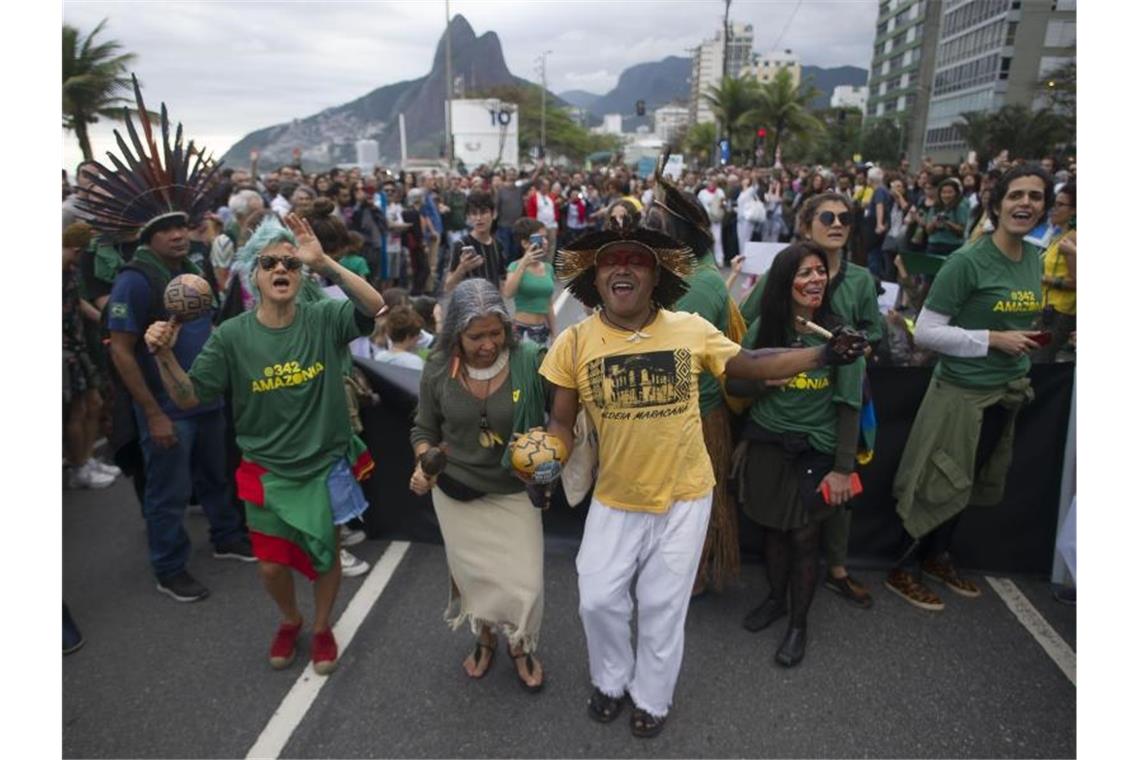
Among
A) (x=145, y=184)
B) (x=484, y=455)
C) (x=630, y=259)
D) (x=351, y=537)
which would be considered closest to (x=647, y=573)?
(x=484, y=455)

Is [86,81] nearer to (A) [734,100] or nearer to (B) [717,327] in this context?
(B) [717,327]

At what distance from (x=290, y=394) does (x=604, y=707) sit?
1.89 metres

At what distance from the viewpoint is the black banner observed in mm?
3916

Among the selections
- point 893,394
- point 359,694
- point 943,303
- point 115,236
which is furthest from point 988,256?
point 115,236

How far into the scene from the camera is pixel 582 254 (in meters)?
2.65

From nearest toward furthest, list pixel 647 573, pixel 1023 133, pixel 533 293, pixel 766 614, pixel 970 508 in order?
pixel 647 573 < pixel 766 614 < pixel 970 508 < pixel 533 293 < pixel 1023 133

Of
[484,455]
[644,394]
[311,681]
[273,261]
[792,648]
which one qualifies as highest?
[273,261]

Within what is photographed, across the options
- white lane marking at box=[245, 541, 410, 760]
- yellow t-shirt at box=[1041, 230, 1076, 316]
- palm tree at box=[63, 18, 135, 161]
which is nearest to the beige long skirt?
white lane marking at box=[245, 541, 410, 760]

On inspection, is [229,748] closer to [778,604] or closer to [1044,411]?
[778,604]

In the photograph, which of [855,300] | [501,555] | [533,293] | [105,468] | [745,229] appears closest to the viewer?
[501,555]

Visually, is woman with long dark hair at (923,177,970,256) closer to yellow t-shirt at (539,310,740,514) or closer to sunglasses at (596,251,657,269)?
yellow t-shirt at (539,310,740,514)

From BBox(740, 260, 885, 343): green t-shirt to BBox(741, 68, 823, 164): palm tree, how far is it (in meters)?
46.9

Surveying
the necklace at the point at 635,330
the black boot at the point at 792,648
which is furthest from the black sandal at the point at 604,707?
the necklace at the point at 635,330

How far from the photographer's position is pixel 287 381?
307 cm
